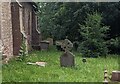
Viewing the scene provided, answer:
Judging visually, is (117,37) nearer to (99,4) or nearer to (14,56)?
(99,4)

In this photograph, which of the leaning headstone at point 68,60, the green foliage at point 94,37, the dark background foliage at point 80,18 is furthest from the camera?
the dark background foliage at point 80,18

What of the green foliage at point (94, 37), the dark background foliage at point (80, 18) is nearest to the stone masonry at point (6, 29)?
the green foliage at point (94, 37)

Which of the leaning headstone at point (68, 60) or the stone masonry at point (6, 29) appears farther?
the stone masonry at point (6, 29)

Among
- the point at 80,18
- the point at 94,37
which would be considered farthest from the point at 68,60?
the point at 80,18

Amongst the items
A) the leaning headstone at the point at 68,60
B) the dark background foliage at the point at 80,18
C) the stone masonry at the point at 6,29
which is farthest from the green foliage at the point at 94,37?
the leaning headstone at the point at 68,60

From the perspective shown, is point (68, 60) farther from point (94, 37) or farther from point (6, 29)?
point (94, 37)

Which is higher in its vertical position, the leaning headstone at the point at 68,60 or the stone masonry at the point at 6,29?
the stone masonry at the point at 6,29

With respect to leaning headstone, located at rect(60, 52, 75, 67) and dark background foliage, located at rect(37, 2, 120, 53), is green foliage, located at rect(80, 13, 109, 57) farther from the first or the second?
→ leaning headstone, located at rect(60, 52, 75, 67)

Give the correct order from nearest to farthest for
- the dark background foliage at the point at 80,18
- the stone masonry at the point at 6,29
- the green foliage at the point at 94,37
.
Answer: the stone masonry at the point at 6,29 < the green foliage at the point at 94,37 < the dark background foliage at the point at 80,18

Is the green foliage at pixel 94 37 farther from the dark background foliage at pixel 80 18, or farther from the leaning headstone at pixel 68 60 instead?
the leaning headstone at pixel 68 60

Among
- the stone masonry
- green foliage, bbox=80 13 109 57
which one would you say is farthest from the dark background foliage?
the stone masonry

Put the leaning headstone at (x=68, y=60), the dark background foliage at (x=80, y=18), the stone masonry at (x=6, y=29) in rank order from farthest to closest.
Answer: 1. the dark background foliage at (x=80, y=18)
2. the stone masonry at (x=6, y=29)
3. the leaning headstone at (x=68, y=60)

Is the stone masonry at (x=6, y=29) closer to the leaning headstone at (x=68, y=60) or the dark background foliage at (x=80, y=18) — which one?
the leaning headstone at (x=68, y=60)

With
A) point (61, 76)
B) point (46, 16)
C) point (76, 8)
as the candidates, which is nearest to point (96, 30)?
point (76, 8)
